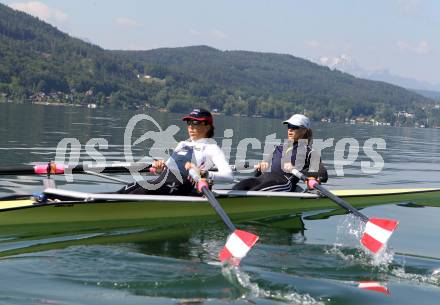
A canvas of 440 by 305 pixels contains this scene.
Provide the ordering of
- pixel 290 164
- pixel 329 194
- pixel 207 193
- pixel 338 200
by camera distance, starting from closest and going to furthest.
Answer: pixel 207 193 → pixel 338 200 → pixel 329 194 → pixel 290 164

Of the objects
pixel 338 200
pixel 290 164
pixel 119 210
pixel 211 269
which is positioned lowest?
pixel 211 269

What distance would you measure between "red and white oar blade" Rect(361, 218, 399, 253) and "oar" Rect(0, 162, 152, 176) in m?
4.13

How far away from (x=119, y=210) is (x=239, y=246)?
299 centimetres

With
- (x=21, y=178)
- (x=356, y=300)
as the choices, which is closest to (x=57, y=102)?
(x=21, y=178)

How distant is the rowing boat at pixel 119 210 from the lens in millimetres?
9359

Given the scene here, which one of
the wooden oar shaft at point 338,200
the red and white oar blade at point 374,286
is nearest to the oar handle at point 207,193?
the red and white oar blade at point 374,286

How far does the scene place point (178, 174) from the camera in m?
10.4

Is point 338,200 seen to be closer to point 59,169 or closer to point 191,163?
point 191,163

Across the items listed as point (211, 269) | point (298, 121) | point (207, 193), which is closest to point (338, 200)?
point (298, 121)

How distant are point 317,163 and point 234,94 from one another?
18622 centimetres

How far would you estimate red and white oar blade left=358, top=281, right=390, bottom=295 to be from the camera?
7.20m

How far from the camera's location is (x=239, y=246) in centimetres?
791

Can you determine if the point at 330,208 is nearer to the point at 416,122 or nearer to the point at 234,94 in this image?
the point at 416,122

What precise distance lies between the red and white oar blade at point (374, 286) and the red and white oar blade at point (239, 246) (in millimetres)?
1403
